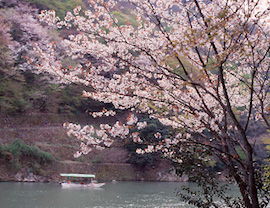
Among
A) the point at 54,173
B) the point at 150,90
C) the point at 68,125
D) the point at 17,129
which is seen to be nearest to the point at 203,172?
the point at 150,90

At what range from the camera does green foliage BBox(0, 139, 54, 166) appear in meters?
16.9

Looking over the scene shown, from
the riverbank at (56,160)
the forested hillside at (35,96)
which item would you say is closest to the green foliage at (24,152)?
the forested hillside at (35,96)

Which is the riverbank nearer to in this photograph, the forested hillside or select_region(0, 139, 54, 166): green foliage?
the forested hillside

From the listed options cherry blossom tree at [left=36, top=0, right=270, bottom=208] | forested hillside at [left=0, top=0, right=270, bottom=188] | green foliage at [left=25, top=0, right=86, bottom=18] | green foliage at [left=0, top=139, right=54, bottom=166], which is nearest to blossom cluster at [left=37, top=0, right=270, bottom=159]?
cherry blossom tree at [left=36, top=0, right=270, bottom=208]

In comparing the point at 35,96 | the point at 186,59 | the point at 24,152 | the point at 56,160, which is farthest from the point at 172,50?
the point at 35,96

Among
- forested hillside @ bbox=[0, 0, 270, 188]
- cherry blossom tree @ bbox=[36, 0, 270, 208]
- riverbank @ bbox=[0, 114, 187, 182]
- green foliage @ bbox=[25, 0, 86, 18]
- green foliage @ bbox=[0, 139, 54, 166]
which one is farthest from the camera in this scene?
green foliage @ bbox=[25, 0, 86, 18]

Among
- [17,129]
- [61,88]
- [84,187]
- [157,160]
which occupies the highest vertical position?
[61,88]

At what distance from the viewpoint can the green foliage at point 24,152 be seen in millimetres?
16875

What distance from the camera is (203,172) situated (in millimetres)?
4113

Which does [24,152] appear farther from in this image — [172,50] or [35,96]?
[172,50]

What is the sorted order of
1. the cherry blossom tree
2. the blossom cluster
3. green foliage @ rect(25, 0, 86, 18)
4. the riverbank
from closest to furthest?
the cherry blossom tree
the blossom cluster
the riverbank
green foliage @ rect(25, 0, 86, 18)

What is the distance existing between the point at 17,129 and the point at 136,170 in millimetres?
8096

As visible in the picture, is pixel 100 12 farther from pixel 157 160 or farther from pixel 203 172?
pixel 157 160

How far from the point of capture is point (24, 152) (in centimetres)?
1747
